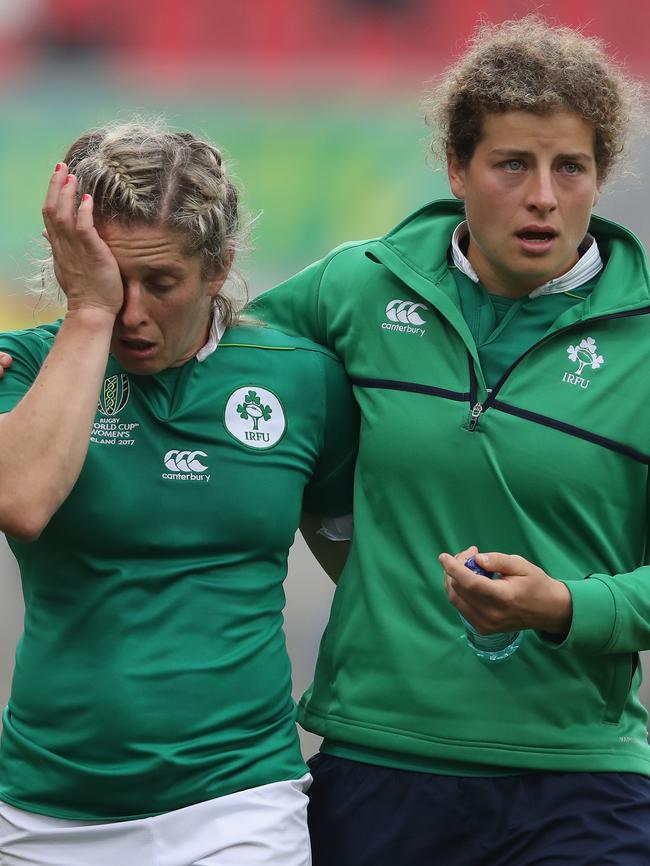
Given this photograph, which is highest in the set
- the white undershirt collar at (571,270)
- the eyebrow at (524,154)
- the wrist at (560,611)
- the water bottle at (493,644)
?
the eyebrow at (524,154)

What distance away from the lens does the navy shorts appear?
2.62 metres

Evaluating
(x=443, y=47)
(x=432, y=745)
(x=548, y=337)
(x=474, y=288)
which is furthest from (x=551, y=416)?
(x=443, y=47)

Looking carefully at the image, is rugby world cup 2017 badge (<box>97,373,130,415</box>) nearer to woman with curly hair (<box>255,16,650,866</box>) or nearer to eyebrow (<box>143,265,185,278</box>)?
eyebrow (<box>143,265,185,278</box>)

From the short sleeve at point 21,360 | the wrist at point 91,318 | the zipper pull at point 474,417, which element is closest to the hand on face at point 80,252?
the wrist at point 91,318

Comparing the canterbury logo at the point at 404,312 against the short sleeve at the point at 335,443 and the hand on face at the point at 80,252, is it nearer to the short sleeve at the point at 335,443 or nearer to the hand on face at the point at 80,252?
the short sleeve at the point at 335,443

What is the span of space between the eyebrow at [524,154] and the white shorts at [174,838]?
1.25m

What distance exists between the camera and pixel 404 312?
289 cm

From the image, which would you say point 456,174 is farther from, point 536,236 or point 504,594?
point 504,594

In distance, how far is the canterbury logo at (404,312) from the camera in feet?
9.43

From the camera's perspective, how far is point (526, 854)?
2.65 meters

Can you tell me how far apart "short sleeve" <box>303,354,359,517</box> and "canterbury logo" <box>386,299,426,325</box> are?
5.8 inches

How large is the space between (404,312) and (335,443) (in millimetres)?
295

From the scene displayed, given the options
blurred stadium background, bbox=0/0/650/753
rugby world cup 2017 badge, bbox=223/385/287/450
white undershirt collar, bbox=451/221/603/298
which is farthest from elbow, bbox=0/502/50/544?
blurred stadium background, bbox=0/0/650/753

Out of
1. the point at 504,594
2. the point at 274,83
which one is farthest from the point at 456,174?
the point at 274,83
